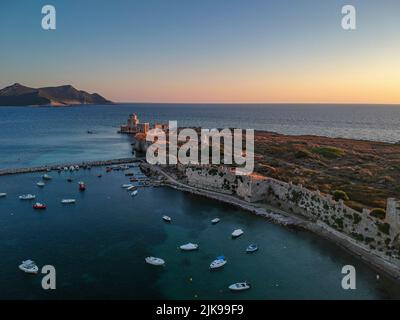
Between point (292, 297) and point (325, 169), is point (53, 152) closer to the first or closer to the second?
point (325, 169)

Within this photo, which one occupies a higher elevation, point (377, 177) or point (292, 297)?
point (377, 177)

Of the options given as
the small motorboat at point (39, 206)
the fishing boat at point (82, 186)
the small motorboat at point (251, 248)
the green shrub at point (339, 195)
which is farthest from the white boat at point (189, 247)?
the fishing boat at point (82, 186)

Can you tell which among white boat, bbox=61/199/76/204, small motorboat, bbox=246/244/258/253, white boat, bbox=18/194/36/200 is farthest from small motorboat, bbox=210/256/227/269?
white boat, bbox=18/194/36/200

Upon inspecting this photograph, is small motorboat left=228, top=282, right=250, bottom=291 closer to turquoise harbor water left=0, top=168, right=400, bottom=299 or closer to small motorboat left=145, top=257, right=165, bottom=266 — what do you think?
turquoise harbor water left=0, top=168, right=400, bottom=299

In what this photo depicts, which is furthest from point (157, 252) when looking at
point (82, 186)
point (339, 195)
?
point (82, 186)

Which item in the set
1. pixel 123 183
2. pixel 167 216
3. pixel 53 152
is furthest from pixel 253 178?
pixel 53 152

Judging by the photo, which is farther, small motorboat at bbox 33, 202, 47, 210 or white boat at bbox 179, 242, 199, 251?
small motorboat at bbox 33, 202, 47, 210

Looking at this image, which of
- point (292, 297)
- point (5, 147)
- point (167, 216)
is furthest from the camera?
point (5, 147)
